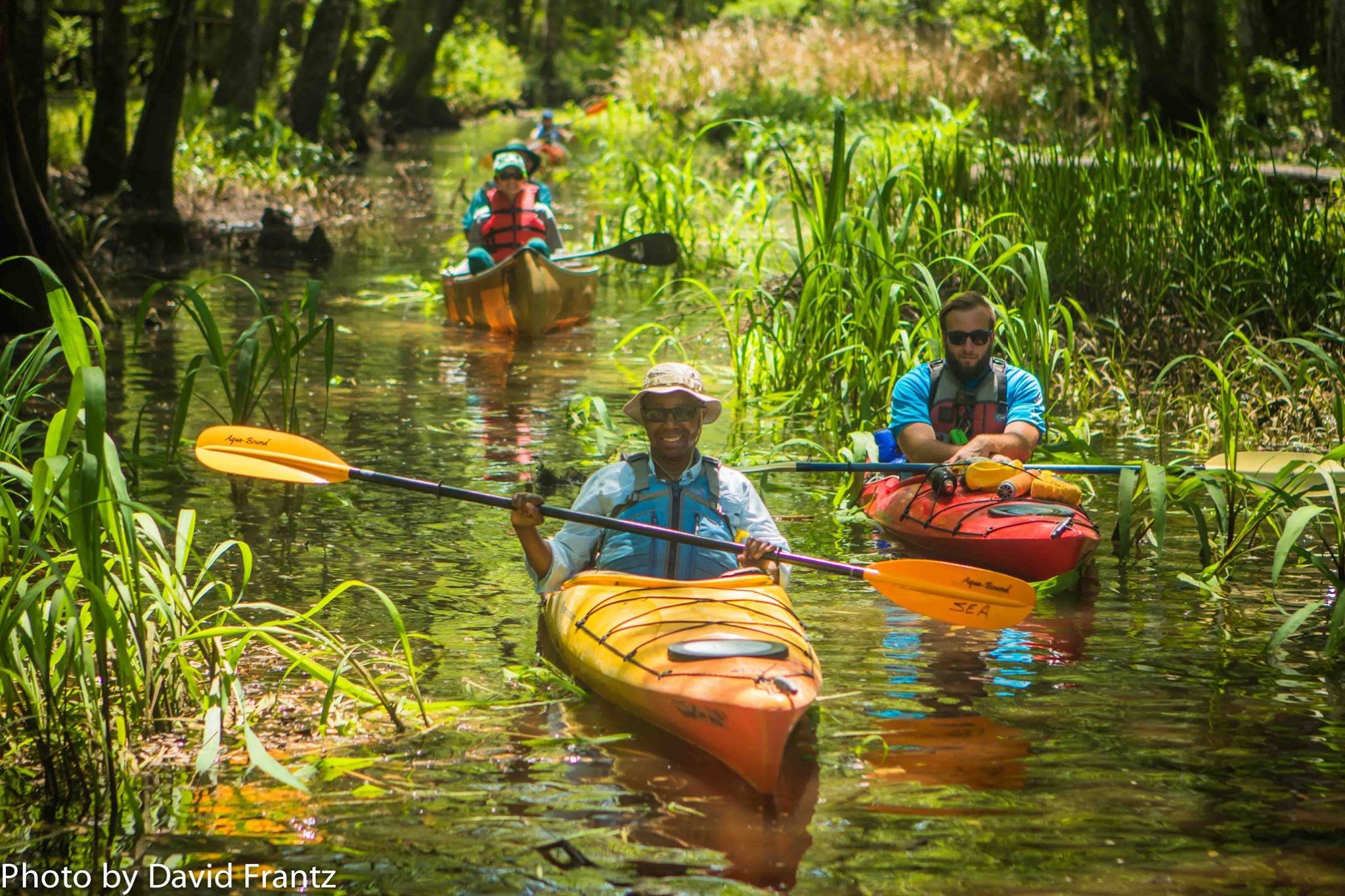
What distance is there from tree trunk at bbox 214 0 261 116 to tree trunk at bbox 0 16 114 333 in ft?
28.6

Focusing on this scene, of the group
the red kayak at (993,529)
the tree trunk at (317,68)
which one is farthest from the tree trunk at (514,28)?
the red kayak at (993,529)

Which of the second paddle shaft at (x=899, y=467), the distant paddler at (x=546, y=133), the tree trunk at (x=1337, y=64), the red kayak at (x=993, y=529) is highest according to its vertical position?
the tree trunk at (x=1337, y=64)

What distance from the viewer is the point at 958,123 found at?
43.5ft

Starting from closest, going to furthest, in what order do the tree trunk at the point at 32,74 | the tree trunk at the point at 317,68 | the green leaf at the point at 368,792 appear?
the green leaf at the point at 368,792
the tree trunk at the point at 32,74
the tree trunk at the point at 317,68

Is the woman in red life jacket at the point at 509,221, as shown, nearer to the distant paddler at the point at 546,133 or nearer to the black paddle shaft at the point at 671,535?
the black paddle shaft at the point at 671,535

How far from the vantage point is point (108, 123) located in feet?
45.0

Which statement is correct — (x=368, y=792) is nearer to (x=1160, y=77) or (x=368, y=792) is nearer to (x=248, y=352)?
(x=248, y=352)

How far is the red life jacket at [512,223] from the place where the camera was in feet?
38.6

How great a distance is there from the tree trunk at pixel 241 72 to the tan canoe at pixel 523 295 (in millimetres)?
7903

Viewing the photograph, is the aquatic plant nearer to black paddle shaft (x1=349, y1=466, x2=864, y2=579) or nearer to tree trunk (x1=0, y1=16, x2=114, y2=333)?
black paddle shaft (x1=349, y1=466, x2=864, y2=579)

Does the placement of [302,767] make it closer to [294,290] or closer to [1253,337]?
[1253,337]

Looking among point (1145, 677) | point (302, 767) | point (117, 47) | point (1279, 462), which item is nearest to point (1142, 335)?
point (1279, 462)

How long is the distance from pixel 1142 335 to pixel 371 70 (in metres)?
17.9

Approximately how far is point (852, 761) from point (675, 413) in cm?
122
